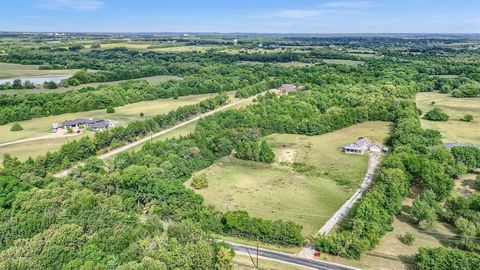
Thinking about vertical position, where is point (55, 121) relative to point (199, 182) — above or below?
below

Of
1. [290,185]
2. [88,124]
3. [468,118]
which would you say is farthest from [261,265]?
[468,118]

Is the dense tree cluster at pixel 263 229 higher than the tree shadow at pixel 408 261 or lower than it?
higher

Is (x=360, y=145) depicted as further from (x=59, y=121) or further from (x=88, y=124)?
(x=59, y=121)

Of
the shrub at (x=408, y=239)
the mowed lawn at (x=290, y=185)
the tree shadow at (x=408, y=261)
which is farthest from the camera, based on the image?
the mowed lawn at (x=290, y=185)

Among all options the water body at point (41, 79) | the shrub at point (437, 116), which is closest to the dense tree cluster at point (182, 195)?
the shrub at point (437, 116)

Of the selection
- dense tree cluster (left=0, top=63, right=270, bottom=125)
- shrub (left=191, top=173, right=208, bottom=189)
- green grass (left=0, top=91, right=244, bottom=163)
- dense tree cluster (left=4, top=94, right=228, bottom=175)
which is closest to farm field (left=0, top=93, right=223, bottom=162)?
green grass (left=0, top=91, right=244, bottom=163)

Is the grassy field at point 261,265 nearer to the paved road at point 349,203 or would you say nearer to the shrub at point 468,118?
the paved road at point 349,203

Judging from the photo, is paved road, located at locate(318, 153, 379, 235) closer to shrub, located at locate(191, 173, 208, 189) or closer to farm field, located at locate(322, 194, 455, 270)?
farm field, located at locate(322, 194, 455, 270)
